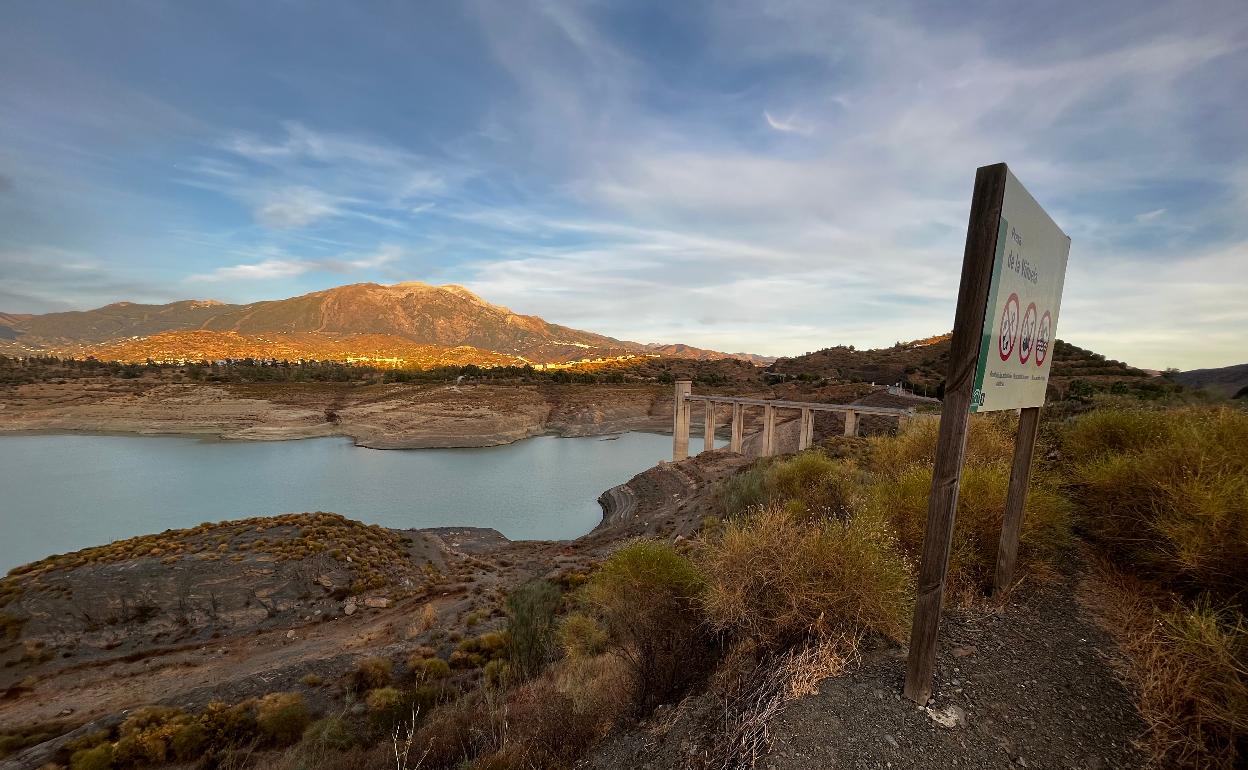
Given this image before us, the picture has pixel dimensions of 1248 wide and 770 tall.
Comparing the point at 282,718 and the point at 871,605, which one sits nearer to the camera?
the point at 871,605

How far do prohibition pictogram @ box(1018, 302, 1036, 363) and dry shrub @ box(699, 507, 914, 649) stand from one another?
5.30ft

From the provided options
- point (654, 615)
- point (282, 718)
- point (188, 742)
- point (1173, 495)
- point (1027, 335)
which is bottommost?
point (188, 742)

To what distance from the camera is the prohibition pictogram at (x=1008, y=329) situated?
2.70 m

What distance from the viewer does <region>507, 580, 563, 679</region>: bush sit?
773cm

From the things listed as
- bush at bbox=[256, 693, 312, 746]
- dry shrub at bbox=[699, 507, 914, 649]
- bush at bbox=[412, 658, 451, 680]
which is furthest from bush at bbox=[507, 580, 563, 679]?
dry shrub at bbox=[699, 507, 914, 649]

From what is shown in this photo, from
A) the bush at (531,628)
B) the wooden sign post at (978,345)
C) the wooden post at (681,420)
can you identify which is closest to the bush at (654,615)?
the wooden sign post at (978,345)

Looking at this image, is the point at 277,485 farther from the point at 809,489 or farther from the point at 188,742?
the point at 809,489

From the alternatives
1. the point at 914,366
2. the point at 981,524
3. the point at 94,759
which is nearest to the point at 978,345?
the point at 981,524

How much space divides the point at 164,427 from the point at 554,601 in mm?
54247

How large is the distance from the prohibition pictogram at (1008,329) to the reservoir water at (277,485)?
21498 millimetres

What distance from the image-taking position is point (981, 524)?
171 inches

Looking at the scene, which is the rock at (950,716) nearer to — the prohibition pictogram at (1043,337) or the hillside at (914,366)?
the prohibition pictogram at (1043,337)

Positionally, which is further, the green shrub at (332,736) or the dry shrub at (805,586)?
the green shrub at (332,736)

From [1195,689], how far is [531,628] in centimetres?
800
